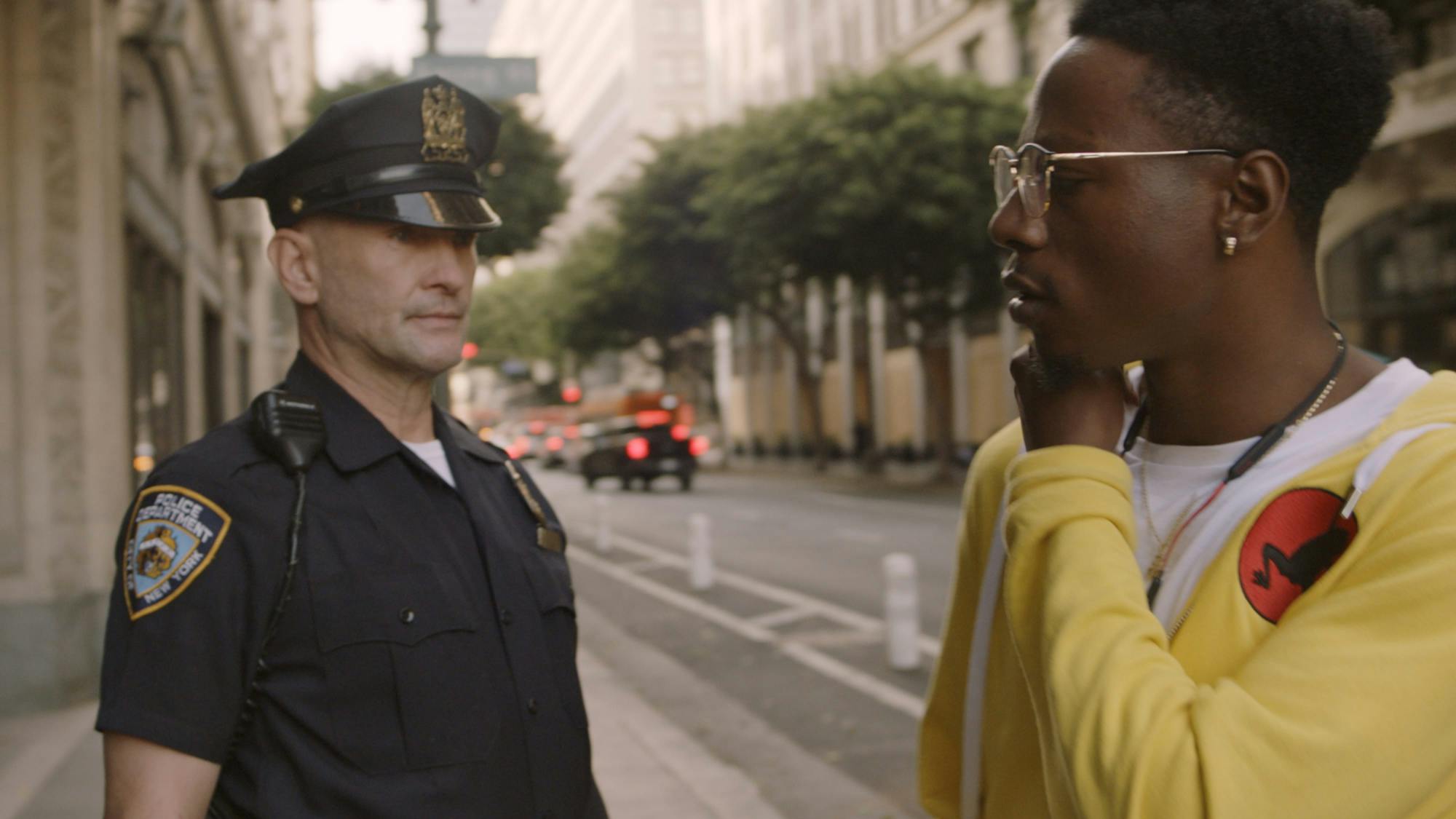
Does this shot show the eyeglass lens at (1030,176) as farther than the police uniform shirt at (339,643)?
No

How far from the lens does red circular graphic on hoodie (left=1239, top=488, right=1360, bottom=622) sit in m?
1.56

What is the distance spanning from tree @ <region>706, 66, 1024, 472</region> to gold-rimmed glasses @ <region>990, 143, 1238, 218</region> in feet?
86.0

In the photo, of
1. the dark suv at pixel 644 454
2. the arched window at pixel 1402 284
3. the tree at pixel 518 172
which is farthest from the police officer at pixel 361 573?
the dark suv at pixel 644 454

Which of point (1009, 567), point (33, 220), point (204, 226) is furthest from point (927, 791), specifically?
point (204, 226)

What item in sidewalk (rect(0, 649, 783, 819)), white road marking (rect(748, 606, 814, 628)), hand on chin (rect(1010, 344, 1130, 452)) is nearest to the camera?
hand on chin (rect(1010, 344, 1130, 452))

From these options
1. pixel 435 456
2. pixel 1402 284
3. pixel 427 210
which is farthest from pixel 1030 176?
pixel 1402 284

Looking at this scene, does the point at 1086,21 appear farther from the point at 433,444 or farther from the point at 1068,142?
the point at 433,444

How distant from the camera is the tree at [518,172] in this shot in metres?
19.7

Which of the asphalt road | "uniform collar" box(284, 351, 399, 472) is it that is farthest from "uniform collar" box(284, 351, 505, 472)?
the asphalt road

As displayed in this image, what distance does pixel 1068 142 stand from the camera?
169 cm

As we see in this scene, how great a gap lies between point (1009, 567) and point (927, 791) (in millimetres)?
670

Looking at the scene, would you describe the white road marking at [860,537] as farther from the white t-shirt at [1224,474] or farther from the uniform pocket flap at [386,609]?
the white t-shirt at [1224,474]

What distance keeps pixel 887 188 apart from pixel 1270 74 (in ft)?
89.8

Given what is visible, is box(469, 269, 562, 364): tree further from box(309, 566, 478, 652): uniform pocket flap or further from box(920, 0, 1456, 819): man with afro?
box(920, 0, 1456, 819): man with afro
